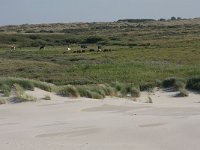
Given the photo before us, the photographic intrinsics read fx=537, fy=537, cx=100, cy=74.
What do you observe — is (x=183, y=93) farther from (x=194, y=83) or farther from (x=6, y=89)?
(x=6, y=89)

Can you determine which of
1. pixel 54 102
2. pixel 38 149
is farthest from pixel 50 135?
pixel 54 102

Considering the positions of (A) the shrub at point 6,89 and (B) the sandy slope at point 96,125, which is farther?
(A) the shrub at point 6,89

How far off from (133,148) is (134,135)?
107cm

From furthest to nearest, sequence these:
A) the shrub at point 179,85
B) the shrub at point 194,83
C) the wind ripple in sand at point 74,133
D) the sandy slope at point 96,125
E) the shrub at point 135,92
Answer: the shrub at point 194,83
the shrub at point 179,85
the shrub at point 135,92
the wind ripple in sand at point 74,133
the sandy slope at point 96,125

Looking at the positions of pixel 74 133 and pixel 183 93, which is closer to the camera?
pixel 74 133

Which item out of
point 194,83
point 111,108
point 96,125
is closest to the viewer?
point 96,125

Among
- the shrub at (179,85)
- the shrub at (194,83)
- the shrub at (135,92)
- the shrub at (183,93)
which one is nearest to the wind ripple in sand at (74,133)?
the shrub at (135,92)

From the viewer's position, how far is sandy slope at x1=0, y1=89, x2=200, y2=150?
10.2 metres

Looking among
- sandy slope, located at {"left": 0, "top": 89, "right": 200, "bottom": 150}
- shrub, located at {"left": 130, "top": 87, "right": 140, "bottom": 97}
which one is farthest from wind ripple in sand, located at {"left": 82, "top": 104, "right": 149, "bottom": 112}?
shrub, located at {"left": 130, "top": 87, "right": 140, "bottom": 97}

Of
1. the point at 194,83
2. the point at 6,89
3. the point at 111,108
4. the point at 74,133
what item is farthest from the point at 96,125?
the point at 194,83

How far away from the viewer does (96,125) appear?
12.0 meters

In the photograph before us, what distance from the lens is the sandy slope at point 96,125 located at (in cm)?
1020

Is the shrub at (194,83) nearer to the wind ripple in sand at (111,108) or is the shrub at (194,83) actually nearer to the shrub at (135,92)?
the shrub at (135,92)

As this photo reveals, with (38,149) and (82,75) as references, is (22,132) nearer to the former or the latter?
(38,149)
